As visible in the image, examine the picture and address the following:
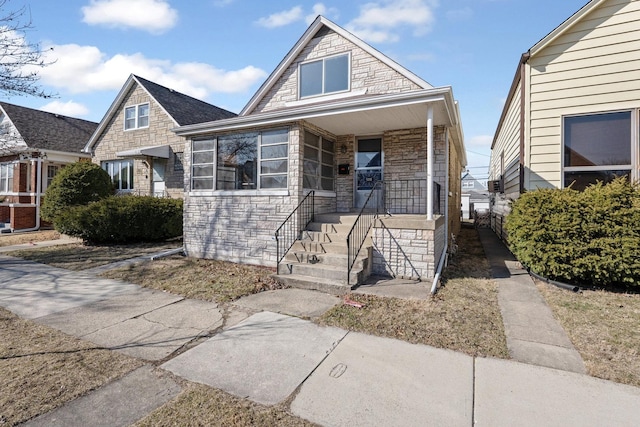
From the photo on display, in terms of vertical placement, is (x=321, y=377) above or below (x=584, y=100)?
below

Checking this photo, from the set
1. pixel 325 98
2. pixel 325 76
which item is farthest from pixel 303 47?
pixel 325 98

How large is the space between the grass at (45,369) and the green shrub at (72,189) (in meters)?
11.3

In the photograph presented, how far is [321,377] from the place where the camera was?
303 centimetres

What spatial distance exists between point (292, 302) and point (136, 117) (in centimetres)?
1502

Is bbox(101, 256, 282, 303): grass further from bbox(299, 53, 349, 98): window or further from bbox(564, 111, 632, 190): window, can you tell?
bbox(564, 111, 632, 190): window

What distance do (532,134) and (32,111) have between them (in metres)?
24.4

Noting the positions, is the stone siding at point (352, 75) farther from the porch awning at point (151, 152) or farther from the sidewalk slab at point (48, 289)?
the sidewalk slab at point (48, 289)

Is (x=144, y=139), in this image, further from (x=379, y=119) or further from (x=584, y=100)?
(x=584, y=100)

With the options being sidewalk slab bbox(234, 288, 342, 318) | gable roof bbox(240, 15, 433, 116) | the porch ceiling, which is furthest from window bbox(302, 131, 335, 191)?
gable roof bbox(240, 15, 433, 116)

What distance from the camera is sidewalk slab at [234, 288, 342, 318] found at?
15.6ft

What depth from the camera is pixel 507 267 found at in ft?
24.4

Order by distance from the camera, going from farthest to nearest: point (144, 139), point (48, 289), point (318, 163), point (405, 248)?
1. point (144, 139)
2. point (318, 163)
3. point (405, 248)
4. point (48, 289)

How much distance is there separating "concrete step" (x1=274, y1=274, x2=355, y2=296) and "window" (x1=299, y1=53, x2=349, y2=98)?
6.69m

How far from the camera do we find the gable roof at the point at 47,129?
16719mm
